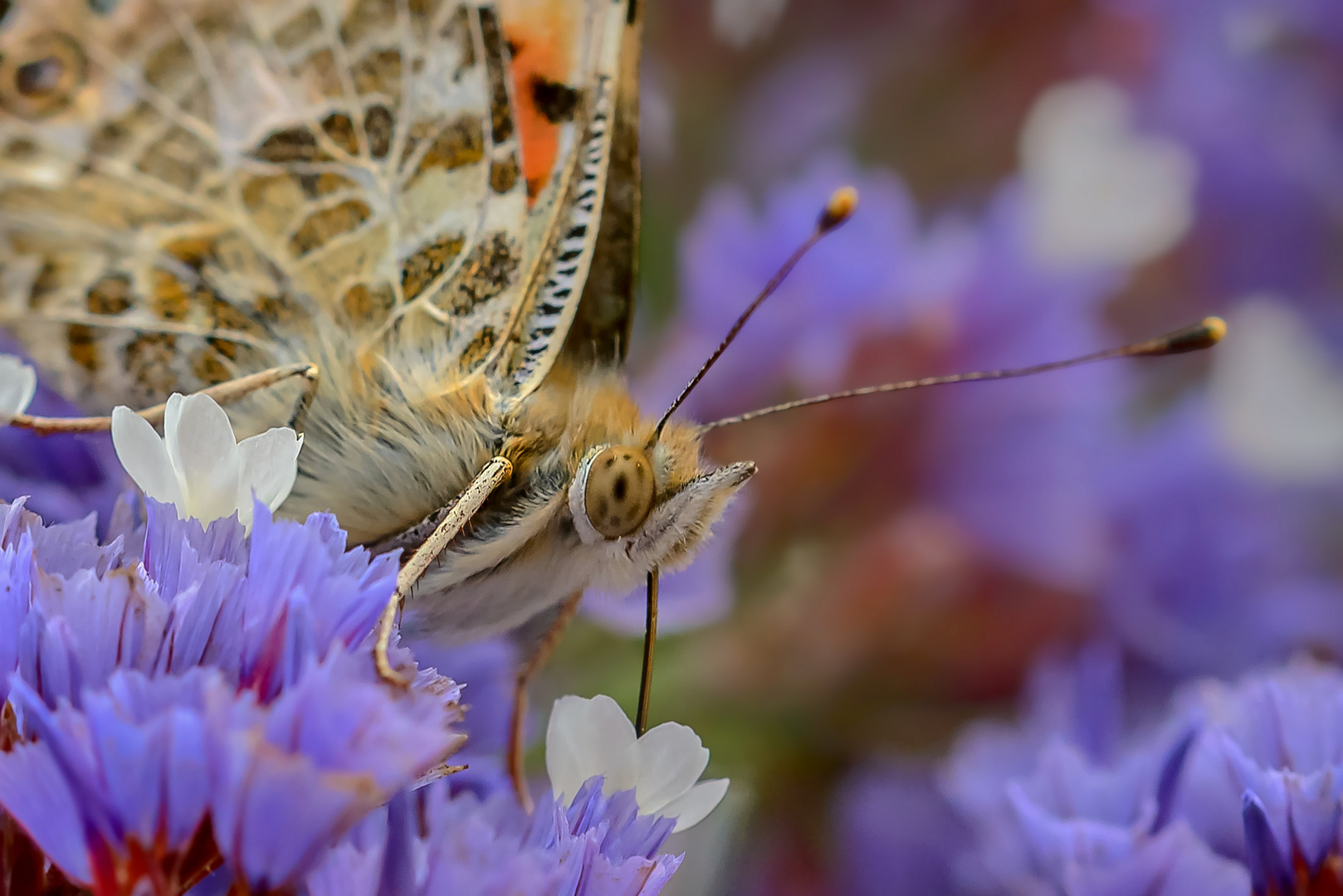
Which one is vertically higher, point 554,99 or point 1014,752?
point 554,99

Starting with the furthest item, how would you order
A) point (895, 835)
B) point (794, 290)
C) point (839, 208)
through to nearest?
point (794, 290)
point (895, 835)
point (839, 208)

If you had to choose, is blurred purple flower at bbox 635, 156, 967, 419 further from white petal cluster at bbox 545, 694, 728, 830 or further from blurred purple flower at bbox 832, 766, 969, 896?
white petal cluster at bbox 545, 694, 728, 830

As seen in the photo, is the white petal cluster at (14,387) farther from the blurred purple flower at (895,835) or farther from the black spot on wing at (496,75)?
the blurred purple flower at (895,835)

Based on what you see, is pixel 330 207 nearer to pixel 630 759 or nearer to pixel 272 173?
pixel 272 173

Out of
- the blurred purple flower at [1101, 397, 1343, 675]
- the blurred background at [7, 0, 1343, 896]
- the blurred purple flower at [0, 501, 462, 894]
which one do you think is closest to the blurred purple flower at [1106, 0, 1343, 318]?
the blurred background at [7, 0, 1343, 896]

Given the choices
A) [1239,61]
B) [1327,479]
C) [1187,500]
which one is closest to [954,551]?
[1187,500]

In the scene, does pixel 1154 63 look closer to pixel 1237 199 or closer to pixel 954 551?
pixel 1237 199

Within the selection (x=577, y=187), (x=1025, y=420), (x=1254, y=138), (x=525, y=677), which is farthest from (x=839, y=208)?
(x=1254, y=138)
